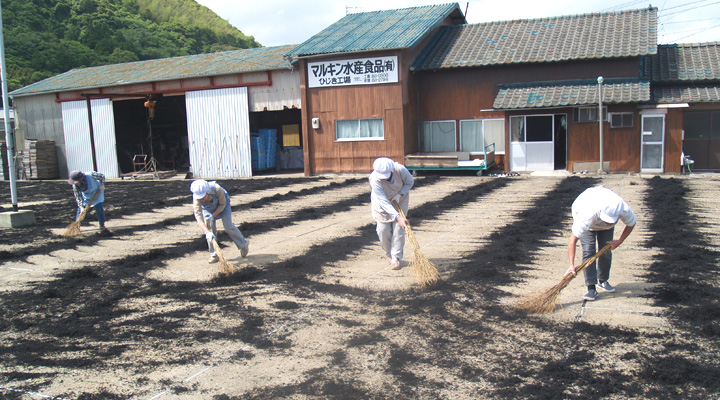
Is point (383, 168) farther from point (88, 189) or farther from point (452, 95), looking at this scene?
point (452, 95)

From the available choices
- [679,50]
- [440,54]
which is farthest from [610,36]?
[440,54]

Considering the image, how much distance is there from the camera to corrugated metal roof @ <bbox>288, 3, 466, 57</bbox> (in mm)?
A: 20344

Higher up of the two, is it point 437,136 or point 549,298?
point 437,136

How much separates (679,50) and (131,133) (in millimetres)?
25744

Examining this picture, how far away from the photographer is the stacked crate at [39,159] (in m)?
25.6

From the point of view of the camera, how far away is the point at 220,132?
2334cm

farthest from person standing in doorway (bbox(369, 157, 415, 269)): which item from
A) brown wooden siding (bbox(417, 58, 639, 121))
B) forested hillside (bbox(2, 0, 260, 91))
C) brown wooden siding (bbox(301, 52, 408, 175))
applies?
forested hillside (bbox(2, 0, 260, 91))

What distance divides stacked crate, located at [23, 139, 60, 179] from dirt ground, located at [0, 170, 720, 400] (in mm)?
17695

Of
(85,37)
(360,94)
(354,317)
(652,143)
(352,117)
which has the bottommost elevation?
(354,317)

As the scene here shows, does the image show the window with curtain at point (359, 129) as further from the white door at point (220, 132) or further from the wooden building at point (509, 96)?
the white door at point (220, 132)

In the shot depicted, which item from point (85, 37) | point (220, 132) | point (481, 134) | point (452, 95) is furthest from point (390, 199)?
point (85, 37)

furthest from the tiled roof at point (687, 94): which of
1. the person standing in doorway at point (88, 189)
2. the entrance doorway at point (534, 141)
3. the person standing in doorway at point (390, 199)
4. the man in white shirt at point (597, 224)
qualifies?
the person standing in doorway at point (88, 189)

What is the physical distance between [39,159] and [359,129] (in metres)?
15.4

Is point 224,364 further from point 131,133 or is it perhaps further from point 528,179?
point 131,133
